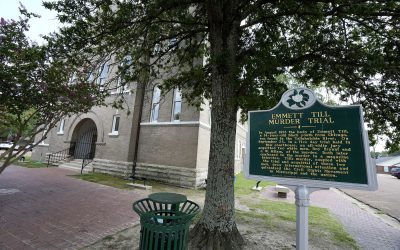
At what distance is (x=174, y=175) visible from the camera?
45.9 ft

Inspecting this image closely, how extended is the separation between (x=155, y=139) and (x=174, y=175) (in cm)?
278

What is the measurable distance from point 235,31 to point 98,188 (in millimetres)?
9372

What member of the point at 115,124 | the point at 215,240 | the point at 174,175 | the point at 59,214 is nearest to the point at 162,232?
the point at 215,240

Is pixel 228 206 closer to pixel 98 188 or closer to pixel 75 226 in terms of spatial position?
pixel 75 226

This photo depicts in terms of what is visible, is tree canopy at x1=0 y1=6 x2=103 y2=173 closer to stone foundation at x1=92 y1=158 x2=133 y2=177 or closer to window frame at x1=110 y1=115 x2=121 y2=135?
stone foundation at x1=92 y1=158 x2=133 y2=177

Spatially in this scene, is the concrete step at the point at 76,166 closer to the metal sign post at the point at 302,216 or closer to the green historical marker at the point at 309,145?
the green historical marker at the point at 309,145

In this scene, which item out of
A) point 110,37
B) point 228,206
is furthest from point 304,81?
point 110,37

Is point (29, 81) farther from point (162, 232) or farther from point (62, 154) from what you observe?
point (62, 154)

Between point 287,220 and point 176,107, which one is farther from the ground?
point 176,107

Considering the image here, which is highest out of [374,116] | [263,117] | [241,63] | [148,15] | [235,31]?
[148,15]

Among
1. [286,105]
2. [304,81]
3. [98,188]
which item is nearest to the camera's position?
[286,105]

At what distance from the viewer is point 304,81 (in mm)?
7602

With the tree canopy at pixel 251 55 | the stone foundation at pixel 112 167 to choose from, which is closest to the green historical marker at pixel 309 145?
the tree canopy at pixel 251 55

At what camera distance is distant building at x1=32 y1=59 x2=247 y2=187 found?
13.9 meters
